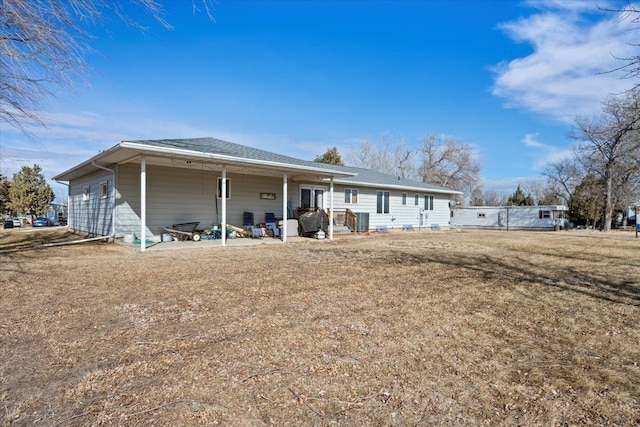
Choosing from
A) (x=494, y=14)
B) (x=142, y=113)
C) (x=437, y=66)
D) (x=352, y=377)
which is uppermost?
(x=437, y=66)

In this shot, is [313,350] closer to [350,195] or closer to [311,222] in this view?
[311,222]

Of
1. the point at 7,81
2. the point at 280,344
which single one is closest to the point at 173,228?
the point at 7,81

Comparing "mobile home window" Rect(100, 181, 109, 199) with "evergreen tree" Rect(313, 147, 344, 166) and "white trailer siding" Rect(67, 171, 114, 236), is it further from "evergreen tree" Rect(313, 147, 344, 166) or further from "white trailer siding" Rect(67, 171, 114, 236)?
"evergreen tree" Rect(313, 147, 344, 166)

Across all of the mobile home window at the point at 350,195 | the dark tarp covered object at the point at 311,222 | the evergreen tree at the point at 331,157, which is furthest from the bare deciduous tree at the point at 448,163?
the dark tarp covered object at the point at 311,222

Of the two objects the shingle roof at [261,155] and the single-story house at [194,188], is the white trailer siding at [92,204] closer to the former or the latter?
the single-story house at [194,188]

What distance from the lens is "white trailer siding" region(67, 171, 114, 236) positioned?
11.6m

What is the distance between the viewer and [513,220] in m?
27.4

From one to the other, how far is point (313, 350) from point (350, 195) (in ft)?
46.6

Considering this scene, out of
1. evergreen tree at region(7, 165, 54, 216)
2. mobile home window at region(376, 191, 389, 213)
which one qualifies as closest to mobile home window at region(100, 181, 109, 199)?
mobile home window at region(376, 191, 389, 213)

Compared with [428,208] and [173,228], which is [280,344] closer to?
[173,228]

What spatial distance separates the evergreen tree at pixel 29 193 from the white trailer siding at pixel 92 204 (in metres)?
16.5

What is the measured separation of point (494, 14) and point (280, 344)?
33.7 feet

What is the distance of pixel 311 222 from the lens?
13.4 metres

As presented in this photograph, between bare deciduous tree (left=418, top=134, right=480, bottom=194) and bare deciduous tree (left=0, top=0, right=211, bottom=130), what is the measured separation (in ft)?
118
